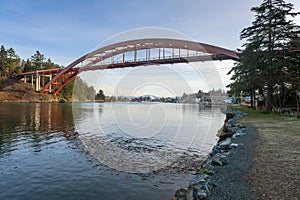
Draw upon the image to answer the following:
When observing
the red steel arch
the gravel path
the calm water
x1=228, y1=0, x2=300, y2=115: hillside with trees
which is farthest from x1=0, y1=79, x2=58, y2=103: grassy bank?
the gravel path

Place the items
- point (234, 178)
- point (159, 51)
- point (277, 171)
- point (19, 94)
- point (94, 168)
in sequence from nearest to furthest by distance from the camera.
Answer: point (234, 178) → point (277, 171) → point (94, 168) → point (159, 51) → point (19, 94)

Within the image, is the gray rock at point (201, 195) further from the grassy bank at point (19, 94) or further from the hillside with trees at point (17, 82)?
the grassy bank at point (19, 94)

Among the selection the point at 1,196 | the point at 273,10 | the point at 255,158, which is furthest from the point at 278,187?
the point at 273,10

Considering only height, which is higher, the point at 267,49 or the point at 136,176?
the point at 267,49

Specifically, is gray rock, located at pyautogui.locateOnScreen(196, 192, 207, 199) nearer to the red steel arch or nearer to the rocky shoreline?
the rocky shoreline

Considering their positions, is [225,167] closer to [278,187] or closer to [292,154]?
[278,187]

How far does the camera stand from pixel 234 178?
3.67 meters

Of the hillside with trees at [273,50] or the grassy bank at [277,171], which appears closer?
the grassy bank at [277,171]

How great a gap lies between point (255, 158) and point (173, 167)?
2.56 metres

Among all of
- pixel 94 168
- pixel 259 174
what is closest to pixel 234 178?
pixel 259 174

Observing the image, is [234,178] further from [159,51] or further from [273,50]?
[159,51]

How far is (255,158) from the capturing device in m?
4.86

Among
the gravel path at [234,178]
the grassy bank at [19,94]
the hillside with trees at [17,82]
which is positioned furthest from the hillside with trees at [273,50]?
the grassy bank at [19,94]

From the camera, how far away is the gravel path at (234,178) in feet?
9.98
